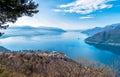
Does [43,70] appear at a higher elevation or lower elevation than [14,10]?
lower

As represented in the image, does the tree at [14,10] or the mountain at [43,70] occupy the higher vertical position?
the tree at [14,10]

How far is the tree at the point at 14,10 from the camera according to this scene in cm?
1531

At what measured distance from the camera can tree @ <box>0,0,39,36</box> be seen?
50.2ft

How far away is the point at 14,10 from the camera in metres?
16.0

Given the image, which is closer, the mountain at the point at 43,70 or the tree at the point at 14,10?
the tree at the point at 14,10

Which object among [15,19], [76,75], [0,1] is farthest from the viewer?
[76,75]

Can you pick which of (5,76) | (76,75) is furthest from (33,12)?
(76,75)

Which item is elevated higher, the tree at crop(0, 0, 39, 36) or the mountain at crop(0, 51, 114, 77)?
the tree at crop(0, 0, 39, 36)

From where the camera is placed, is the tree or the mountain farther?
the mountain

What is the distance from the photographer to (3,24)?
17.2 m

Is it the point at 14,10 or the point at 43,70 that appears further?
the point at 43,70

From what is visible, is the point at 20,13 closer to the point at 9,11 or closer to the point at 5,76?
the point at 9,11

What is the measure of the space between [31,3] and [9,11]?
1790 millimetres

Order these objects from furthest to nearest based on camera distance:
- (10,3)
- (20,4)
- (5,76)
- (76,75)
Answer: (76,75), (5,76), (20,4), (10,3)
